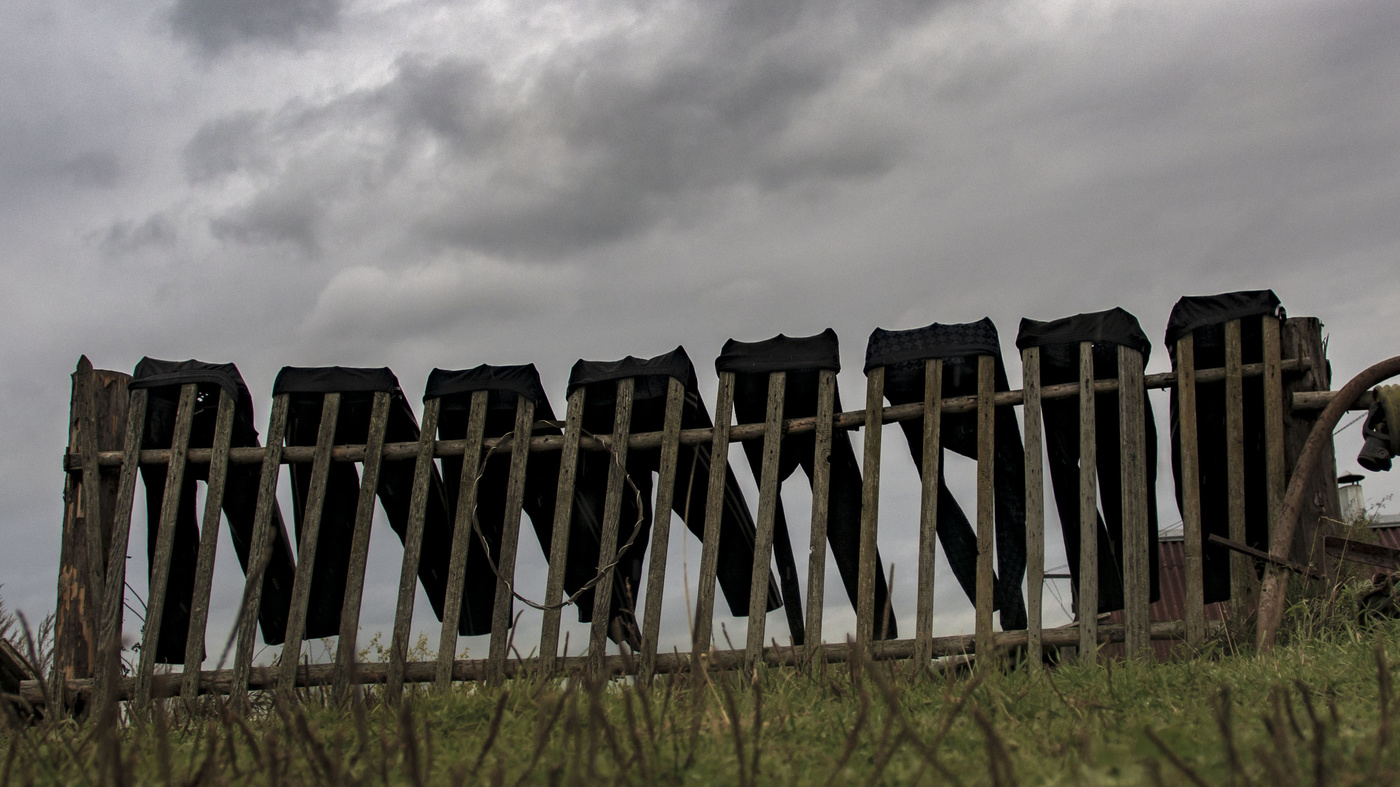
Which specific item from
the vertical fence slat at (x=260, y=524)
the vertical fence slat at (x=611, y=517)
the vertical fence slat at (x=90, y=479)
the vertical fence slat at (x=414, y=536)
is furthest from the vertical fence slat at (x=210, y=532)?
the vertical fence slat at (x=611, y=517)

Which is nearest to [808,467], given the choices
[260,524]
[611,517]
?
[611,517]

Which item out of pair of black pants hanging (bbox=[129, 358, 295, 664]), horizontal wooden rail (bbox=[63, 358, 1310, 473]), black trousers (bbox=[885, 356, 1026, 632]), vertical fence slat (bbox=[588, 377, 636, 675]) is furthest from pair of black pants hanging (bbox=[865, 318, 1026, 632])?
pair of black pants hanging (bbox=[129, 358, 295, 664])

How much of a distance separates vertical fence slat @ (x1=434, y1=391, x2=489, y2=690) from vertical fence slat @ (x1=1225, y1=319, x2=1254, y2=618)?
12.4ft

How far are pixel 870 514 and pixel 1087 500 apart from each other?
107cm

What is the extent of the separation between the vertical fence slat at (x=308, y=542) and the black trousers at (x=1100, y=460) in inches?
150

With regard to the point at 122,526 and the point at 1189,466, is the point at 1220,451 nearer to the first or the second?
the point at 1189,466

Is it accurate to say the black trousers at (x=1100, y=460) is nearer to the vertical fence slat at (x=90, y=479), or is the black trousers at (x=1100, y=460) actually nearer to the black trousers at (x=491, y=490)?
the black trousers at (x=491, y=490)

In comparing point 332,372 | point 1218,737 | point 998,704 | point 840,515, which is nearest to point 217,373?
point 332,372

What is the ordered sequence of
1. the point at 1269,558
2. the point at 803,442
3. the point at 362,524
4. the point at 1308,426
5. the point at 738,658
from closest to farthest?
the point at 1269,558 → the point at 738,658 → the point at 1308,426 → the point at 803,442 → the point at 362,524

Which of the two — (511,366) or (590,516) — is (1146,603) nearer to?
(590,516)

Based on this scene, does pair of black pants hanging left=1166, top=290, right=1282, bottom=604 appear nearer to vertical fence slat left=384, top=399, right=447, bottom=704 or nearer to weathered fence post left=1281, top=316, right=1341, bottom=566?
weathered fence post left=1281, top=316, right=1341, bottom=566

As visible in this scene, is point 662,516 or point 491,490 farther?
point 491,490

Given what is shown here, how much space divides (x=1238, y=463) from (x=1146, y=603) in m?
0.84

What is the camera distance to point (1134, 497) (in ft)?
16.2
